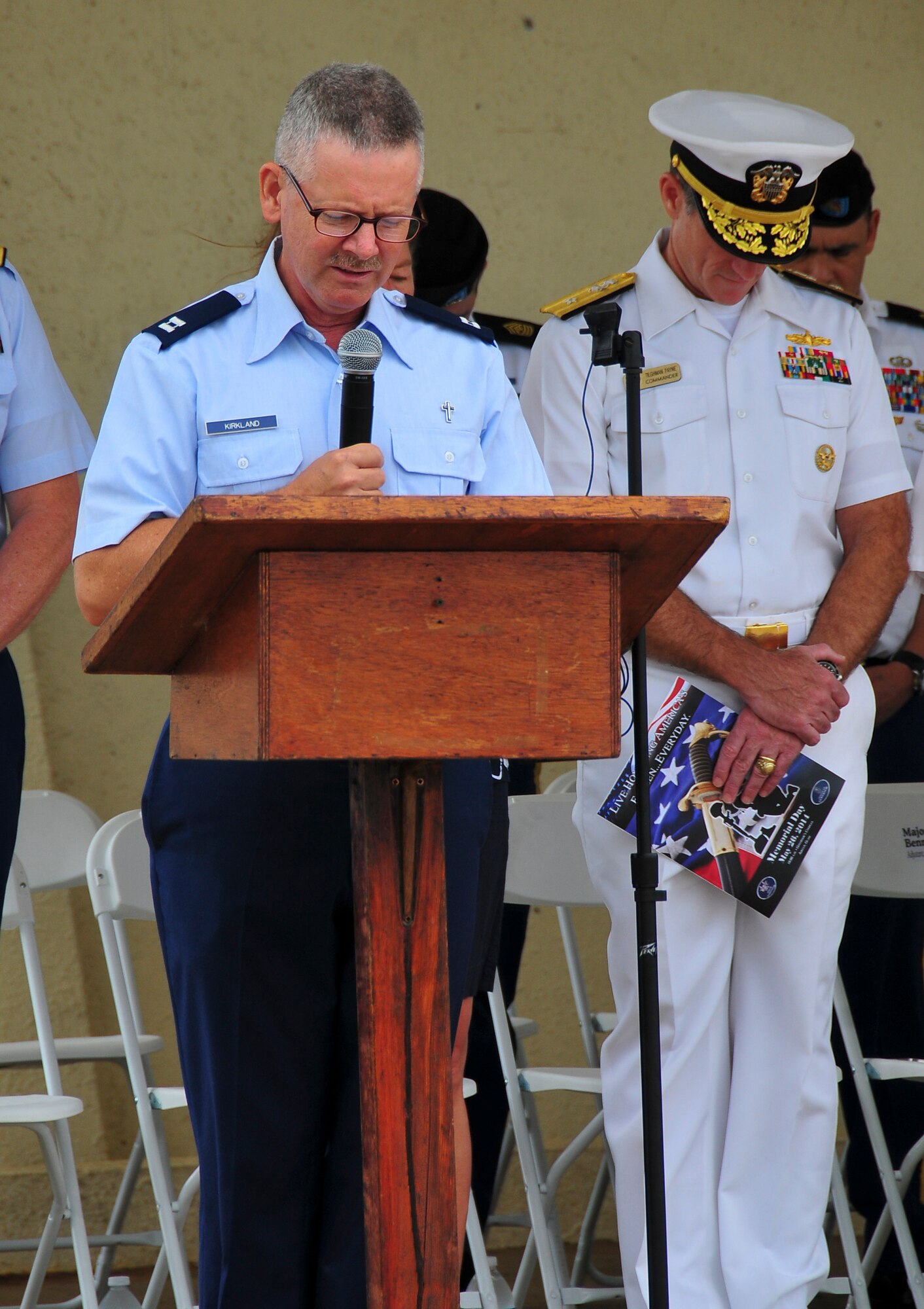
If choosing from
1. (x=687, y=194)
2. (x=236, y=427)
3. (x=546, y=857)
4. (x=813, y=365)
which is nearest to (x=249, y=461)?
(x=236, y=427)

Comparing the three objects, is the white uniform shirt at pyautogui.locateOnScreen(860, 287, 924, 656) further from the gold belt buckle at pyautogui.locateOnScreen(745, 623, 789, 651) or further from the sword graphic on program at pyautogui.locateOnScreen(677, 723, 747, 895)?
the sword graphic on program at pyautogui.locateOnScreen(677, 723, 747, 895)

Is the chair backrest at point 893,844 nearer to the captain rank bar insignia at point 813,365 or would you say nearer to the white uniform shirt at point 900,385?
the white uniform shirt at point 900,385

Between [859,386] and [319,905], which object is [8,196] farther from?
[319,905]

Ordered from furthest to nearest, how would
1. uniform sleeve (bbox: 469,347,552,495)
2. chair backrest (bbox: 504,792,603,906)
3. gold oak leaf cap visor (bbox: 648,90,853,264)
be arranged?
1. chair backrest (bbox: 504,792,603,906)
2. gold oak leaf cap visor (bbox: 648,90,853,264)
3. uniform sleeve (bbox: 469,347,552,495)

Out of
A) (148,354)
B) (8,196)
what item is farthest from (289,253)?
(8,196)

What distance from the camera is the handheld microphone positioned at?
1.50 metres

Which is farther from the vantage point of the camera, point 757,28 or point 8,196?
point 757,28

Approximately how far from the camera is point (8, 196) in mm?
4109

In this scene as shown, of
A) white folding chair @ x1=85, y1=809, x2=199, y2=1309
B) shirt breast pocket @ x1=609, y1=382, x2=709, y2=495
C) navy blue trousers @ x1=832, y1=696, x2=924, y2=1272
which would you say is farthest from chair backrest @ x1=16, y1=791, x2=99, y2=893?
navy blue trousers @ x1=832, y1=696, x2=924, y2=1272

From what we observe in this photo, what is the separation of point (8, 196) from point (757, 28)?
2151 millimetres

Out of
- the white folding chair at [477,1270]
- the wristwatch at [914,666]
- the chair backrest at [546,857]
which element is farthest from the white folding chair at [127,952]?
the wristwatch at [914,666]

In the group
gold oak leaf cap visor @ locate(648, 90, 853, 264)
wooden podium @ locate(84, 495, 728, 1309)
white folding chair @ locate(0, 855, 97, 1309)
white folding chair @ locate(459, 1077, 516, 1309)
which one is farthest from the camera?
white folding chair @ locate(459, 1077, 516, 1309)

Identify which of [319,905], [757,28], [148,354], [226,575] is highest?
[757,28]

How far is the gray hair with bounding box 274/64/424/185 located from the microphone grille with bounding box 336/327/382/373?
1.10 feet
